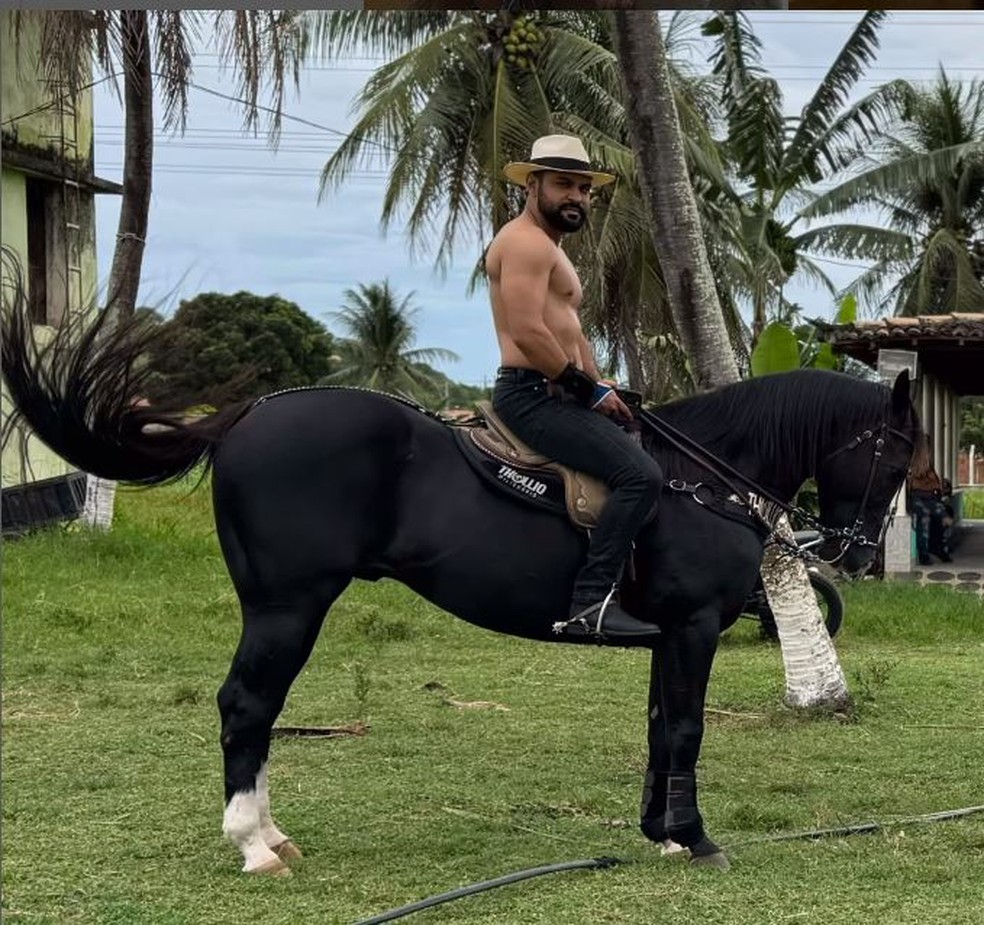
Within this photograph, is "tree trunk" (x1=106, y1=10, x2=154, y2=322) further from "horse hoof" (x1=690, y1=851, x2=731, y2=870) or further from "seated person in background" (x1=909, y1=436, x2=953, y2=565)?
"horse hoof" (x1=690, y1=851, x2=731, y2=870)

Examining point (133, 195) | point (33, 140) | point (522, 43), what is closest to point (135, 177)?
point (133, 195)

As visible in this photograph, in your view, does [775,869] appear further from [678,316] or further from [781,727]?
[678,316]

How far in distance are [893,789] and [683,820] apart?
1635 millimetres

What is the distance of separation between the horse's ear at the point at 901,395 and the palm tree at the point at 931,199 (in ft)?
73.8

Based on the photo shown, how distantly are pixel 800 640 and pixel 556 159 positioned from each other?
3780 mm

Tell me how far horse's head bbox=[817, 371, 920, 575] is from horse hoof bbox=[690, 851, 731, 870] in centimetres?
114

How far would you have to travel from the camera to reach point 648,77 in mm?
7488

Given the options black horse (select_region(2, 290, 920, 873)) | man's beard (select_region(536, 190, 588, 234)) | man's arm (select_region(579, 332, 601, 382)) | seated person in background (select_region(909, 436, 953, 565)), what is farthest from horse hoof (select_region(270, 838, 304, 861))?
seated person in background (select_region(909, 436, 953, 565))

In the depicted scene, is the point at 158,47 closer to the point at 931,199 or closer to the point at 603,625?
the point at 603,625

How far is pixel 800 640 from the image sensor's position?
7562 millimetres

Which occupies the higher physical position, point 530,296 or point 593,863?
point 530,296

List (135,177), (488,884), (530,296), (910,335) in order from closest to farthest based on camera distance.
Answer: (488,884)
(530,296)
(910,335)
(135,177)

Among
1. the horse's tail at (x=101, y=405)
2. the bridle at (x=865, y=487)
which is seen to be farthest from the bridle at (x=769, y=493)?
the horse's tail at (x=101, y=405)

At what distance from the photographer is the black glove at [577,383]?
473 cm
